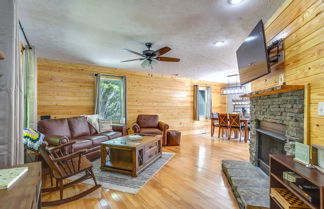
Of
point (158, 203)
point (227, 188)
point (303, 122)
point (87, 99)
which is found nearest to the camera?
point (303, 122)

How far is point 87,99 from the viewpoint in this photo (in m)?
4.71

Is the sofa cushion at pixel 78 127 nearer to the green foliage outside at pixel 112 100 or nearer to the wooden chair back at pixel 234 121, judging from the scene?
the green foliage outside at pixel 112 100

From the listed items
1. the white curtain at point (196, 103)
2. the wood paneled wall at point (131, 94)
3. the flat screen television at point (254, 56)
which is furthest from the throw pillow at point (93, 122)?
the white curtain at point (196, 103)

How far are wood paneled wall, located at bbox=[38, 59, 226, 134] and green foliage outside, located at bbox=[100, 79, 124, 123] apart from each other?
0.98 feet

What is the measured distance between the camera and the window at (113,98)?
509 centimetres

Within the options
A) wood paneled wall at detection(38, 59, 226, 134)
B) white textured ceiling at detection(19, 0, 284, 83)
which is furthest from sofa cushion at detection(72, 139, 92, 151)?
white textured ceiling at detection(19, 0, 284, 83)

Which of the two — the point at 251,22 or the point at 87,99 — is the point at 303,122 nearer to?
the point at 251,22

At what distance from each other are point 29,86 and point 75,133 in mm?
1323

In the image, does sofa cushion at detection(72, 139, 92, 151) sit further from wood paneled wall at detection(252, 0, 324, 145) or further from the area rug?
wood paneled wall at detection(252, 0, 324, 145)

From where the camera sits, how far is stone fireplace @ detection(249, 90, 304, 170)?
167 centimetres

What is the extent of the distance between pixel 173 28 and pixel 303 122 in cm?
199

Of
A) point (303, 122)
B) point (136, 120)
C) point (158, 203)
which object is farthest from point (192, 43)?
point (136, 120)

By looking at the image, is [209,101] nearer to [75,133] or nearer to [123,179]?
[75,133]

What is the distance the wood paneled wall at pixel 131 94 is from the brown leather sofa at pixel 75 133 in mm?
824
